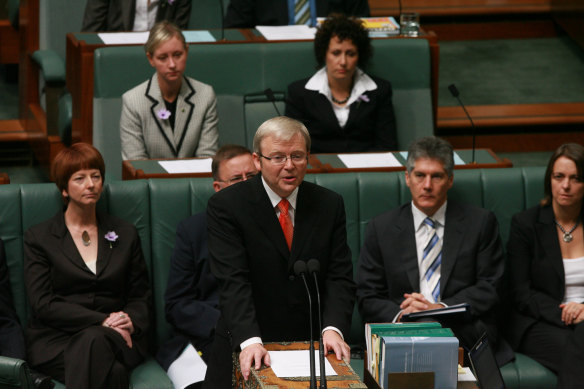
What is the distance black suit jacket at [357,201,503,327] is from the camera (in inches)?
142

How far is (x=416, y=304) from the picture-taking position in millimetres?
3498

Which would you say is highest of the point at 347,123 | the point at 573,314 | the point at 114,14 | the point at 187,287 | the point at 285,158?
the point at 114,14

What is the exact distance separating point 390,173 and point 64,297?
4.21 ft

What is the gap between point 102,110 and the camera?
4688mm

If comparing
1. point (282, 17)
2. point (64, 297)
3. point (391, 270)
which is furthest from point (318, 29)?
point (64, 297)

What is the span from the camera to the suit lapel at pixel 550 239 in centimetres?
376

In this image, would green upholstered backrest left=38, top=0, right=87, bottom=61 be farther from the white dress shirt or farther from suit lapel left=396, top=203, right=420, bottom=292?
suit lapel left=396, top=203, right=420, bottom=292

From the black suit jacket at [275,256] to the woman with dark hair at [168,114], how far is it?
1.64 meters

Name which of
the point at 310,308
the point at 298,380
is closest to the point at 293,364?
the point at 298,380

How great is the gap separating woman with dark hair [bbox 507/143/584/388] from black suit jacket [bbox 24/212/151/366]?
53.1 inches

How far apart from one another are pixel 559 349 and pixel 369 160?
3.43 ft

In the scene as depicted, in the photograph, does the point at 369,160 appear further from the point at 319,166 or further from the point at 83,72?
the point at 83,72

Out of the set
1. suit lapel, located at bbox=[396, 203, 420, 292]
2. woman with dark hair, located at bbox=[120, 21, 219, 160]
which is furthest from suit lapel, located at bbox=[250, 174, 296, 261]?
woman with dark hair, located at bbox=[120, 21, 219, 160]

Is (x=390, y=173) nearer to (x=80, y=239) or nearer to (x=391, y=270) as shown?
(x=391, y=270)
